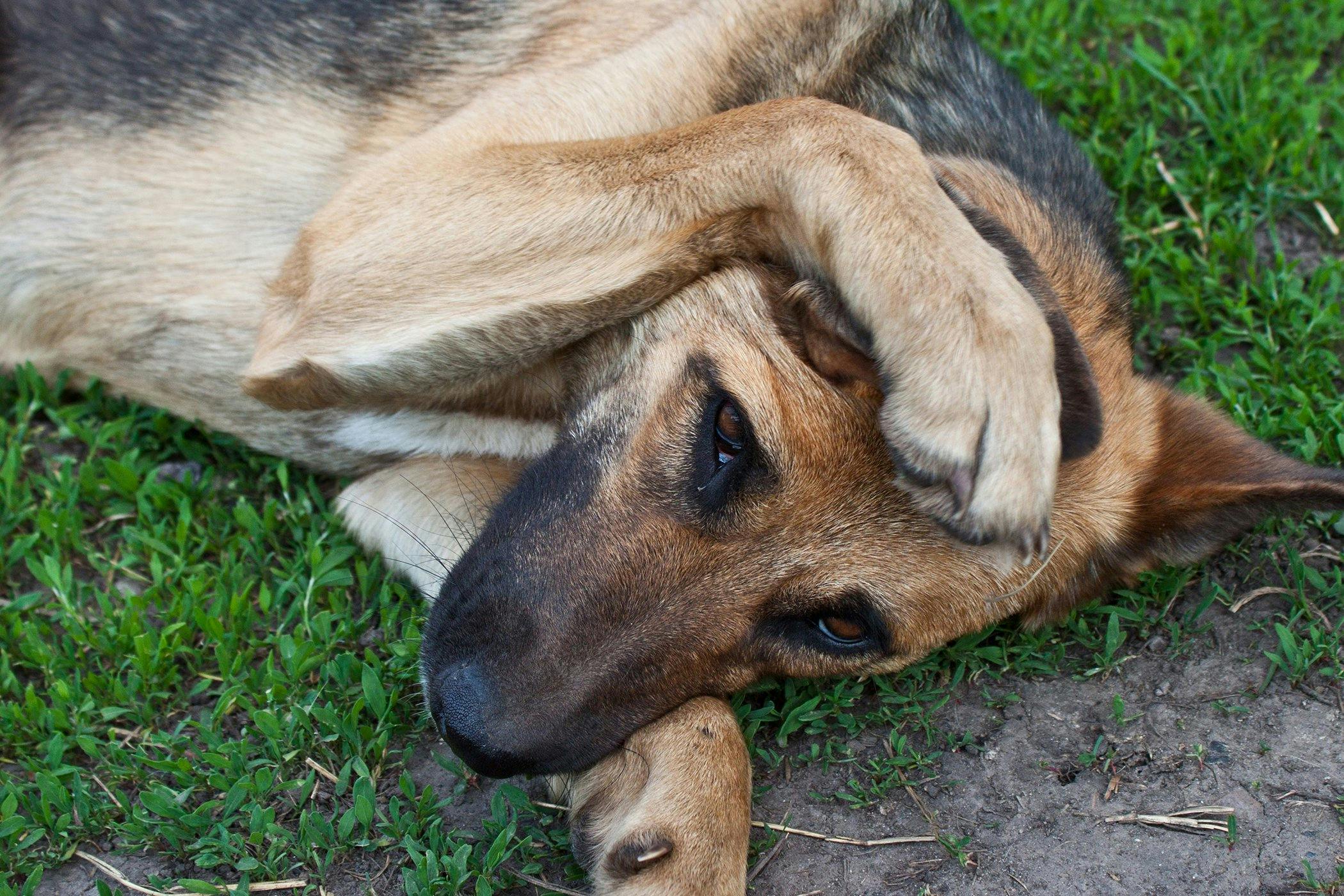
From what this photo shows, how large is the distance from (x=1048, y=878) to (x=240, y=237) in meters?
2.75

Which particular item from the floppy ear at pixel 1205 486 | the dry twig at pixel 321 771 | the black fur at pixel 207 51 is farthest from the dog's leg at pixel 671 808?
the black fur at pixel 207 51

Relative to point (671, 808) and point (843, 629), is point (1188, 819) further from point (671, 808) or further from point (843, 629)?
point (671, 808)

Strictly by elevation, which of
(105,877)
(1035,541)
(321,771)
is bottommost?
(105,877)

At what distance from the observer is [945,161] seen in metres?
3.11

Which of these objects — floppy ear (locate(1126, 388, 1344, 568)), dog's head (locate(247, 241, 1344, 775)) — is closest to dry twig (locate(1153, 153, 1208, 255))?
floppy ear (locate(1126, 388, 1344, 568))

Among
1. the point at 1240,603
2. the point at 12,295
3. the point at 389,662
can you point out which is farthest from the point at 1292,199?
the point at 12,295

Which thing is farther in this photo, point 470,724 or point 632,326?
point 632,326

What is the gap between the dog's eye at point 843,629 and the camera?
2.77m

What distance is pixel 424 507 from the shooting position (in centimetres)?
348

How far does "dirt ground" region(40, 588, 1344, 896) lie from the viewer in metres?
2.66

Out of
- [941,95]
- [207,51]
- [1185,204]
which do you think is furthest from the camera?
[1185,204]

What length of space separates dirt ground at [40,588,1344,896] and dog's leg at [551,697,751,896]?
165 mm

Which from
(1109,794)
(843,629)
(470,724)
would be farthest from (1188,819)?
(470,724)

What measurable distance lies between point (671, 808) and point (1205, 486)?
1.51m
